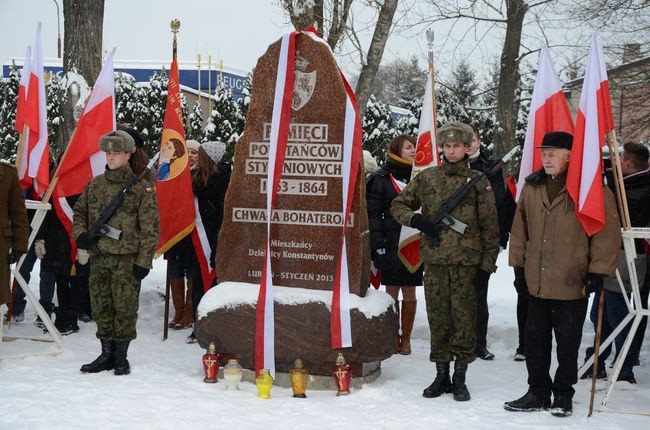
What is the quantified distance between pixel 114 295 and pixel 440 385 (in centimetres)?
267

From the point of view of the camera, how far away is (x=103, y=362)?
6219 mm

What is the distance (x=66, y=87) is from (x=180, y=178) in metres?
2.55

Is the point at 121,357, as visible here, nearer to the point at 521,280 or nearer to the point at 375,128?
the point at 521,280

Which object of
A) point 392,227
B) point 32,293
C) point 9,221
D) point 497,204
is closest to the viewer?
point 9,221

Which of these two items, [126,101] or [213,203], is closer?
[213,203]

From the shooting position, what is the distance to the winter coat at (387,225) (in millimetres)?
7064

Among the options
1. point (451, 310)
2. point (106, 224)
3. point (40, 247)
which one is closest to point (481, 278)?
point (451, 310)

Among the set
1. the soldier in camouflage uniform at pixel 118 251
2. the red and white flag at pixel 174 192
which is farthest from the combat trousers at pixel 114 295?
the red and white flag at pixel 174 192

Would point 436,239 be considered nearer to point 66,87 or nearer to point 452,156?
point 452,156

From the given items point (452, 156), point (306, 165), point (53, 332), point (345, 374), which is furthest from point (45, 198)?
point (452, 156)

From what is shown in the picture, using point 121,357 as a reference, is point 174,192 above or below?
above

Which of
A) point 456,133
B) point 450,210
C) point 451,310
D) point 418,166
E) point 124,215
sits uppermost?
point 456,133

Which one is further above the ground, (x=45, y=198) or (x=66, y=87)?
(x=66, y=87)

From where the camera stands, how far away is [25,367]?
6.19 meters
